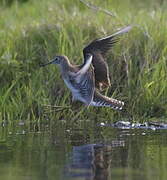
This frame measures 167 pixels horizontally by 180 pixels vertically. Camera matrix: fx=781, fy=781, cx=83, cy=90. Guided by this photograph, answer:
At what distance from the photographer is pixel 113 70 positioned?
9203 millimetres

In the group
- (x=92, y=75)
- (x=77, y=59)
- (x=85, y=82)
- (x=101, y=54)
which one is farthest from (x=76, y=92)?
(x=77, y=59)

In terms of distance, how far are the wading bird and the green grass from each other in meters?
0.50

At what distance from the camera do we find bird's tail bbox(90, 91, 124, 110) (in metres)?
8.12

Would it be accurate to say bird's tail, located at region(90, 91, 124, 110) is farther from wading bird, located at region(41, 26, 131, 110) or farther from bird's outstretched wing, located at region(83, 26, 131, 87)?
bird's outstretched wing, located at region(83, 26, 131, 87)

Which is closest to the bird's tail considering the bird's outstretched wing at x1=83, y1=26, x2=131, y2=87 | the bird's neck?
the bird's outstretched wing at x1=83, y1=26, x2=131, y2=87

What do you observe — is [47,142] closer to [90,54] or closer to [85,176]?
[90,54]

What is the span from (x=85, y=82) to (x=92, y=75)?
0.13 m

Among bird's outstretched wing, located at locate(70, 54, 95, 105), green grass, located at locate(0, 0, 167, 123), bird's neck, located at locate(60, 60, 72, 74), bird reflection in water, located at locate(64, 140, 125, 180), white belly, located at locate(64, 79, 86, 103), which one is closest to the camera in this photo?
bird reflection in water, located at locate(64, 140, 125, 180)

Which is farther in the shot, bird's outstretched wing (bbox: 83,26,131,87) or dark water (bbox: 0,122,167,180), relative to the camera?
bird's outstretched wing (bbox: 83,26,131,87)

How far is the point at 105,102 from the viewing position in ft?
26.8

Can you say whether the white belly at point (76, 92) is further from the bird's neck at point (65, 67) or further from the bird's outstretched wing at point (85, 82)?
the bird's neck at point (65, 67)

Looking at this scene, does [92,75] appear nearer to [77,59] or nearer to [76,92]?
[76,92]

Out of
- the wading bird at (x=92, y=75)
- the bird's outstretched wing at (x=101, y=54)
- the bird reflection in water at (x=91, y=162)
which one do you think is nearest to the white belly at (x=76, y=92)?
the wading bird at (x=92, y=75)

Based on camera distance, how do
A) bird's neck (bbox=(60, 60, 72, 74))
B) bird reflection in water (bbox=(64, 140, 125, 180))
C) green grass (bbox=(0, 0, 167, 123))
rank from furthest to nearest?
1. green grass (bbox=(0, 0, 167, 123))
2. bird's neck (bbox=(60, 60, 72, 74))
3. bird reflection in water (bbox=(64, 140, 125, 180))
